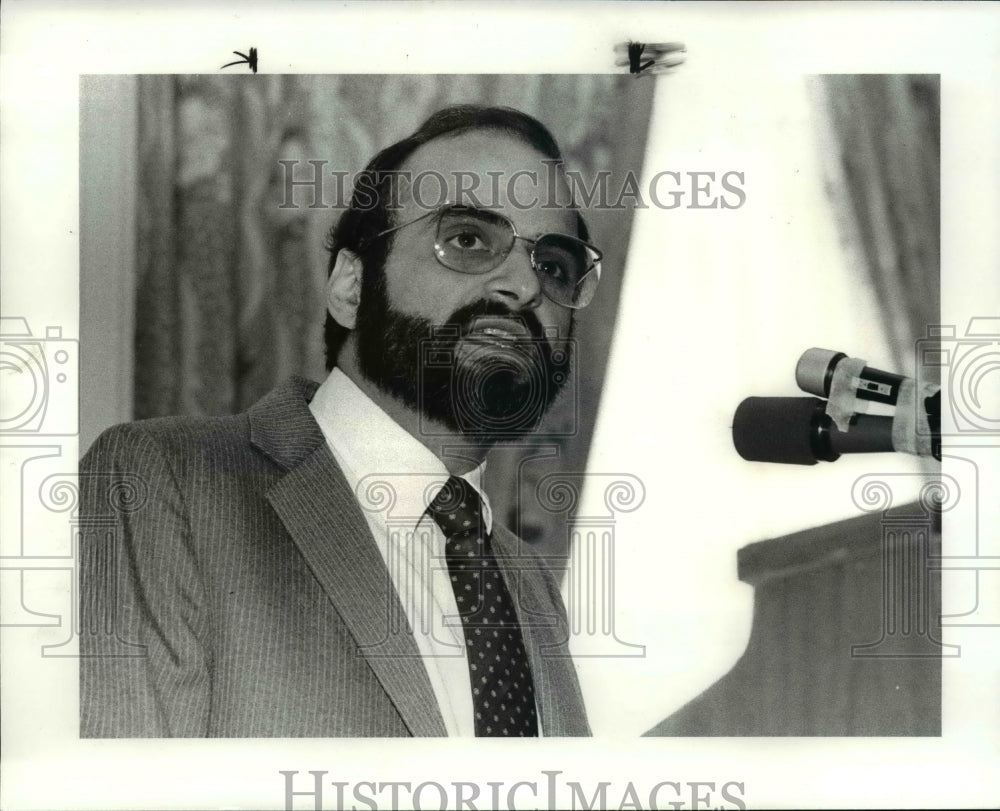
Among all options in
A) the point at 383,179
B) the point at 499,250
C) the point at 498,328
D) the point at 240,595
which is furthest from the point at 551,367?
the point at 240,595

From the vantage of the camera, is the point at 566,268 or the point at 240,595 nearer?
the point at 240,595

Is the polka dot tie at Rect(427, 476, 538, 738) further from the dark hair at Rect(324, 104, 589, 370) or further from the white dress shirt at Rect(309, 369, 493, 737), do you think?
the dark hair at Rect(324, 104, 589, 370)

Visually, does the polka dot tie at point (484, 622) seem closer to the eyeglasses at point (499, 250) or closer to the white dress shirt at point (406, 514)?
the white dress shirt at point (406, 514)

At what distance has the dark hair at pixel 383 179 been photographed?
7.36ft

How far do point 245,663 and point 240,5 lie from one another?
131 cm

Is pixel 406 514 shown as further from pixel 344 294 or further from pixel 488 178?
pixel 488 178

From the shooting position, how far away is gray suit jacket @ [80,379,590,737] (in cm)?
215

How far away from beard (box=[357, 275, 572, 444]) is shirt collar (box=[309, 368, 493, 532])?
5 centimetres

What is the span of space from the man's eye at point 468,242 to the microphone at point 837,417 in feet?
2.03

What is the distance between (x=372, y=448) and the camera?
2.22 meters

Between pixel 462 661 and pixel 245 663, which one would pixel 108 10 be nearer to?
pixel 245 663

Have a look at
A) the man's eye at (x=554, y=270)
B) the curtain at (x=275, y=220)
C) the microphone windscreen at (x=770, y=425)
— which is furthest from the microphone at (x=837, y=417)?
the man's eye at (x=554, y=270)

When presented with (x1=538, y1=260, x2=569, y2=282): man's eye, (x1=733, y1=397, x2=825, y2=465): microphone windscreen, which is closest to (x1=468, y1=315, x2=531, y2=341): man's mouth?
(x1=538, y1=260, x2=569, y2=282): man's eye

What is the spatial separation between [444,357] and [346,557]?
0.44m
